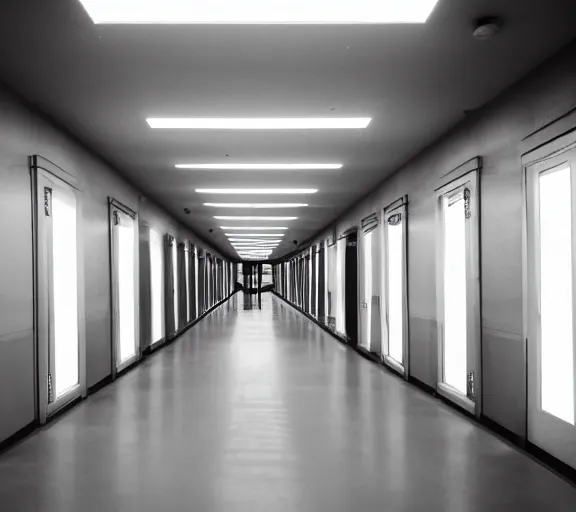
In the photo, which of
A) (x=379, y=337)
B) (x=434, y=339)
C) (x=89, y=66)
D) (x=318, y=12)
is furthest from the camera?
(x=379, y=337)

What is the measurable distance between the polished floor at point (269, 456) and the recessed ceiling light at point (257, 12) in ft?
10.0

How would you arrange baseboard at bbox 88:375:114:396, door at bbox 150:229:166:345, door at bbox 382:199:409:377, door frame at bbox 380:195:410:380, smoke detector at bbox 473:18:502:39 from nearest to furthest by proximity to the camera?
smoke detector at bbox 473:18:502:39, baseboard at bbox 88:375:114:396, door frame at bbox 380:195:410:380, door at bbox 382:199:409:377, door at bbox 150:229:166:345

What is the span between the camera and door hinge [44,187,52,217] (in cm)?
550

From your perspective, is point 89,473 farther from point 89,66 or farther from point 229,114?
point 229,114

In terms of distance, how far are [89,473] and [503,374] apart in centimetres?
352

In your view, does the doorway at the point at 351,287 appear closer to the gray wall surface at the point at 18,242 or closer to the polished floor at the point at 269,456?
the polished floor at the point at 269,456

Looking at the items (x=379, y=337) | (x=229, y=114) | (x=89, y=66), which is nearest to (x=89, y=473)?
(x=89, y=66)

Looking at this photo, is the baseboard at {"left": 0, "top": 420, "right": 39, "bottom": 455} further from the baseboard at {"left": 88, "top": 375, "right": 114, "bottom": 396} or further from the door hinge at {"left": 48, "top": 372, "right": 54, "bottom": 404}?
the baseboard at {"left": 88, "top": 375, "right": 114, "bottom": 396}

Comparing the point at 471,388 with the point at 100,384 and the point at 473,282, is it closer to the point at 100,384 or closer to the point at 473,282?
the point at 473,282

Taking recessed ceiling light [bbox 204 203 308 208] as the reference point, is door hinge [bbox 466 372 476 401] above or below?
below

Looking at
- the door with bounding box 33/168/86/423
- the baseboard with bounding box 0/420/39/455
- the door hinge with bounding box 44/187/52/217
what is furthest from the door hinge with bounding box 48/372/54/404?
the door hinge with bounding box 44/187/52/217

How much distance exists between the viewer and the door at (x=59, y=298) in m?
5.31

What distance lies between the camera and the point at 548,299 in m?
4.30

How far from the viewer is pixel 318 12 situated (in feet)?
11.5
